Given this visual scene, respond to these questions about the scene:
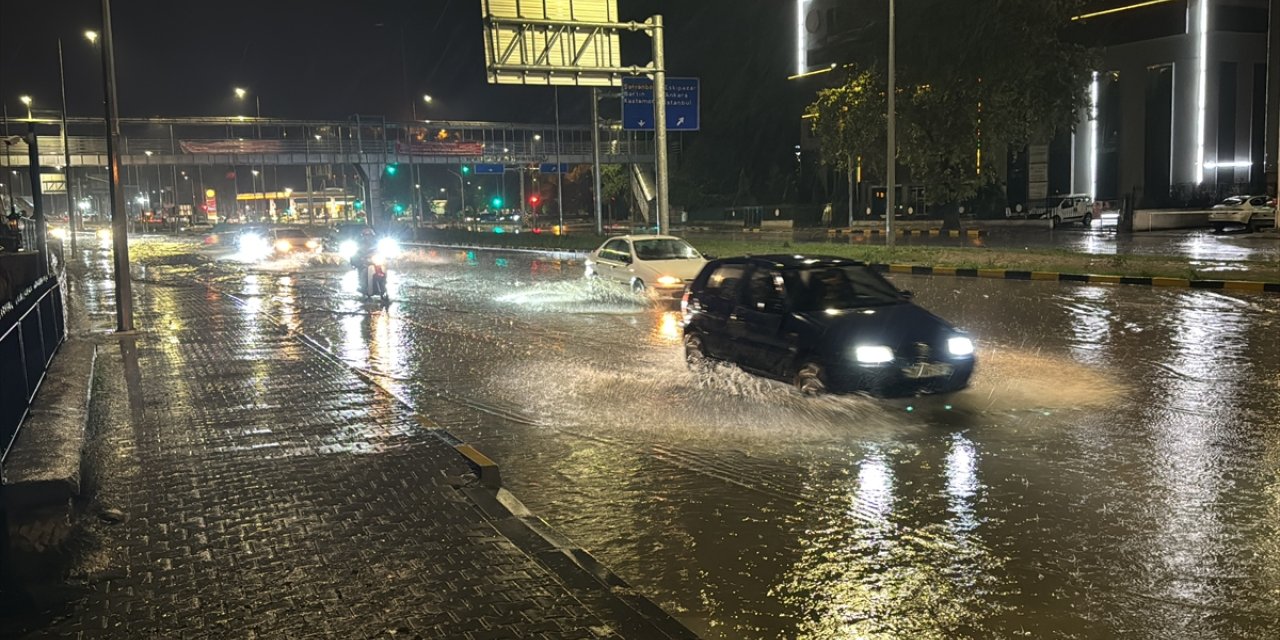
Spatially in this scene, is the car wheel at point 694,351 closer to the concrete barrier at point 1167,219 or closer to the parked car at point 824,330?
the parked car at point 824,330

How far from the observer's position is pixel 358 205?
104m

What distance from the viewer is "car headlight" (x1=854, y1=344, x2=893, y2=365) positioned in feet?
29.9

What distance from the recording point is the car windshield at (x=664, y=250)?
20.2 meters

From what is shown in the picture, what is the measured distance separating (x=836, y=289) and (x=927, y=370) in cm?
151

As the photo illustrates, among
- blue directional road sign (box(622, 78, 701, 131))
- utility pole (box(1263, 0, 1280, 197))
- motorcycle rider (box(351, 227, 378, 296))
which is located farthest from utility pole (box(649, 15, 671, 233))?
utility pole (box(1263, 0, 1280, 197))

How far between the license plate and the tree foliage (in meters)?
34.0

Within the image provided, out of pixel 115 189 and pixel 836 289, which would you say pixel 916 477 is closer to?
pixel 836 289

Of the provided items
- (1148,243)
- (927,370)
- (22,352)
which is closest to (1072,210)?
(1148,243)

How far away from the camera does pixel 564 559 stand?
17.6 ft

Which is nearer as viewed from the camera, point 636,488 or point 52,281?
point 636,488

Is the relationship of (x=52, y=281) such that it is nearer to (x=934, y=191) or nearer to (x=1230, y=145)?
(x=934, y=191)

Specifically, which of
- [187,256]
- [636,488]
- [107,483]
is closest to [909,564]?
[636,488]

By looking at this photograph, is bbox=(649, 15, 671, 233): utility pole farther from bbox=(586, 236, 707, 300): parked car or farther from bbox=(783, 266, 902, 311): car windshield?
bbox=(783, 266, 902, 311): car windshield

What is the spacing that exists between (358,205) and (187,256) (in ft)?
196
